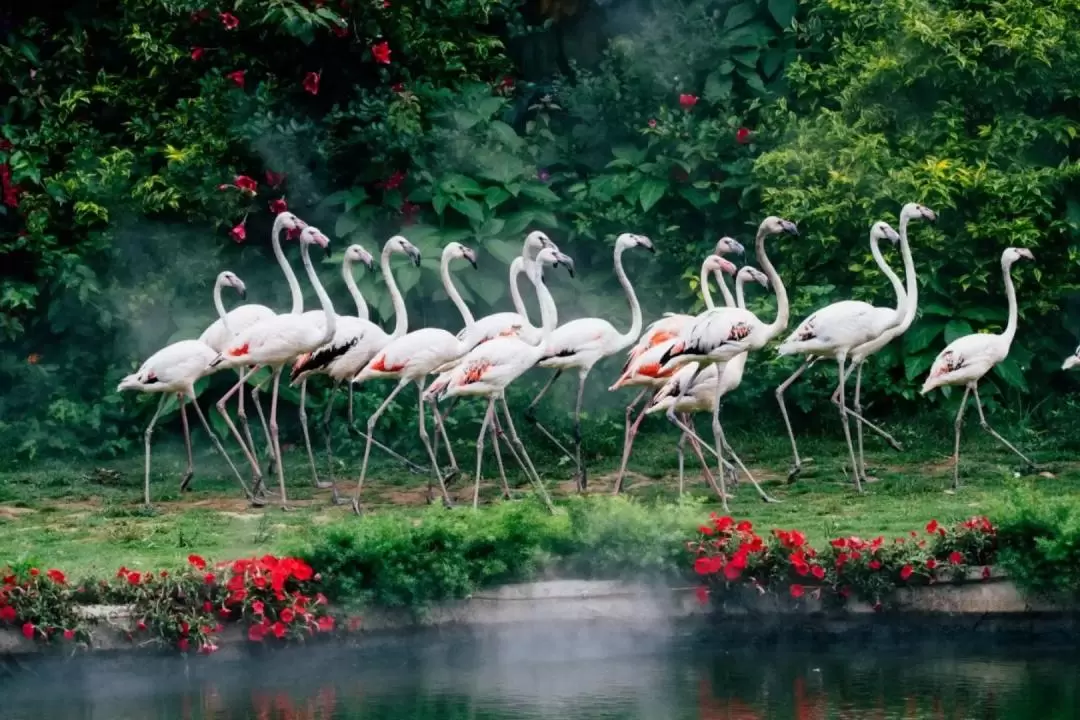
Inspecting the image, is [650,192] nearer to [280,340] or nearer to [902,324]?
[902,324]

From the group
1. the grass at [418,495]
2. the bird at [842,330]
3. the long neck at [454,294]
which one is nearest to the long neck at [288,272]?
the long neck at [454,294]

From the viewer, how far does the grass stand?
410 inches

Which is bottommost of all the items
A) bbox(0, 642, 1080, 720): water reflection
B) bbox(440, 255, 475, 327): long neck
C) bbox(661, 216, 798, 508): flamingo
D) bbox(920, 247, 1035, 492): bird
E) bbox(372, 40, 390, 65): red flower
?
bbox(0, 642, 1080, 720): water reflection

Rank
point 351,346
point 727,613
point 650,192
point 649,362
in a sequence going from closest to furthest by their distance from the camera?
point 727,613 < point 649,362 < point 351,346 < point 650,192

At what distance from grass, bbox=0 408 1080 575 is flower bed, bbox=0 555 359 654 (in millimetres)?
367

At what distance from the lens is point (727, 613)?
356 inches

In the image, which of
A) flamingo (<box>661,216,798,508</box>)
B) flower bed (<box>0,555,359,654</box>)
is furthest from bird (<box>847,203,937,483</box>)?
flower bed (<box>0,555,359,654</box>)

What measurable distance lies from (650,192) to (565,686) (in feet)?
24.1

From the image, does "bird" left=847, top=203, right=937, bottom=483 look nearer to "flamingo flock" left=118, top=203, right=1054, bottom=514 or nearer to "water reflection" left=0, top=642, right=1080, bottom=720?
"flamingo flock" left=118, top=203, right=1054, bottom=514

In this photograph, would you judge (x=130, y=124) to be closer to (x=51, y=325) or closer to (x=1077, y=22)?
(x=51, y=325)

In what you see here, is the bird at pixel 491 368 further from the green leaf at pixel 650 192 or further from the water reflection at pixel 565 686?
the green leaf at pixel 650 192

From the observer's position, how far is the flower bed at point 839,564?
29.2 feet

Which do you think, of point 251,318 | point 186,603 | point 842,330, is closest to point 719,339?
point 842,330

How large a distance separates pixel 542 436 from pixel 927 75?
3930 mm
